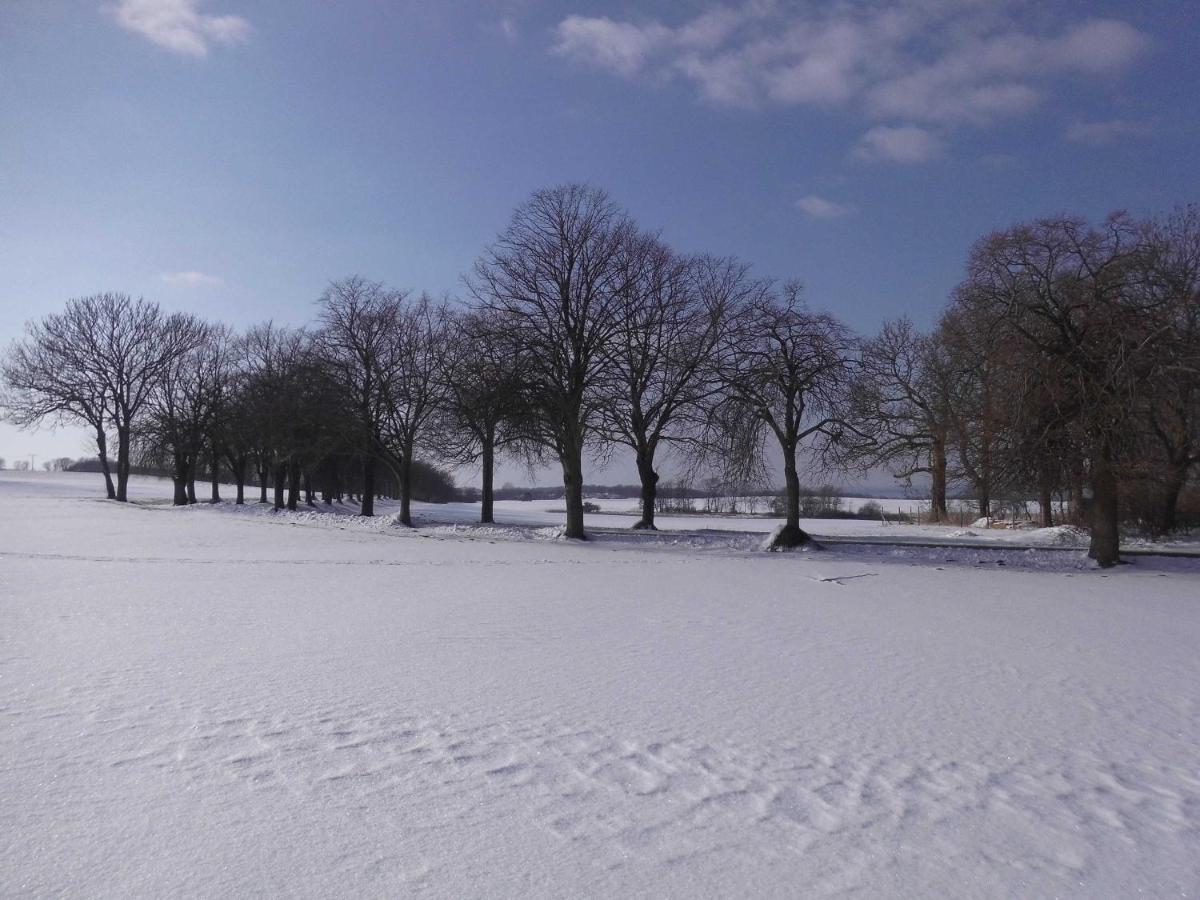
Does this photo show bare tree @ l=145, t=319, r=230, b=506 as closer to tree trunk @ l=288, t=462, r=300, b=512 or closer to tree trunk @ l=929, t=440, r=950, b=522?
tree trunk @ l=288, t=462, r=300, b=512

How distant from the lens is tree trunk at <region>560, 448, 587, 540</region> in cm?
2883

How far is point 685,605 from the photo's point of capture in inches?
497

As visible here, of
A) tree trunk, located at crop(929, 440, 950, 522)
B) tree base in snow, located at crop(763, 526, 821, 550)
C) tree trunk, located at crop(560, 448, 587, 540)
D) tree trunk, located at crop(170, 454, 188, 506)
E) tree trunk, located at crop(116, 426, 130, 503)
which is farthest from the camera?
tree trunk, located at crop(170, 454, 188, 506)

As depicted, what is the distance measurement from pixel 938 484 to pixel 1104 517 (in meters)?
24.1

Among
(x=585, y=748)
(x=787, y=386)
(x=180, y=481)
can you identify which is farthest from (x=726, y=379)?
(x=180, y=481)

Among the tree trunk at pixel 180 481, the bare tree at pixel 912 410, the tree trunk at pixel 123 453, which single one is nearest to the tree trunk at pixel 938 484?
the bare tree at pixel 912 410

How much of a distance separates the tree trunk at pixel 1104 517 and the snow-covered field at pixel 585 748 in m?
8.46

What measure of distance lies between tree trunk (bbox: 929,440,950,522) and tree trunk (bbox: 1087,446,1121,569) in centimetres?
1704

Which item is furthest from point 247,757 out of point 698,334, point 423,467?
point 423,467

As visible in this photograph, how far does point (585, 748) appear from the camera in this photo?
5.41 meters

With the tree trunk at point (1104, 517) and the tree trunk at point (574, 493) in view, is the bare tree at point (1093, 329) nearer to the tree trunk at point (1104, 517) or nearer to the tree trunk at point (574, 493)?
the tree trunk at point (1104, 517)

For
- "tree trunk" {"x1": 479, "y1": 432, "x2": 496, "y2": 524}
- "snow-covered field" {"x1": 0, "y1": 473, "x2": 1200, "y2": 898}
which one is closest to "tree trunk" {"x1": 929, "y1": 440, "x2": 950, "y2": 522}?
"tree trunk" {"x1": 479, "y1": 432, "x2": 496, "y2": 524}

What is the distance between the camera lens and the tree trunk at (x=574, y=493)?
2883 cm

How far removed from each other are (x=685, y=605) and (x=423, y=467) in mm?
61575
